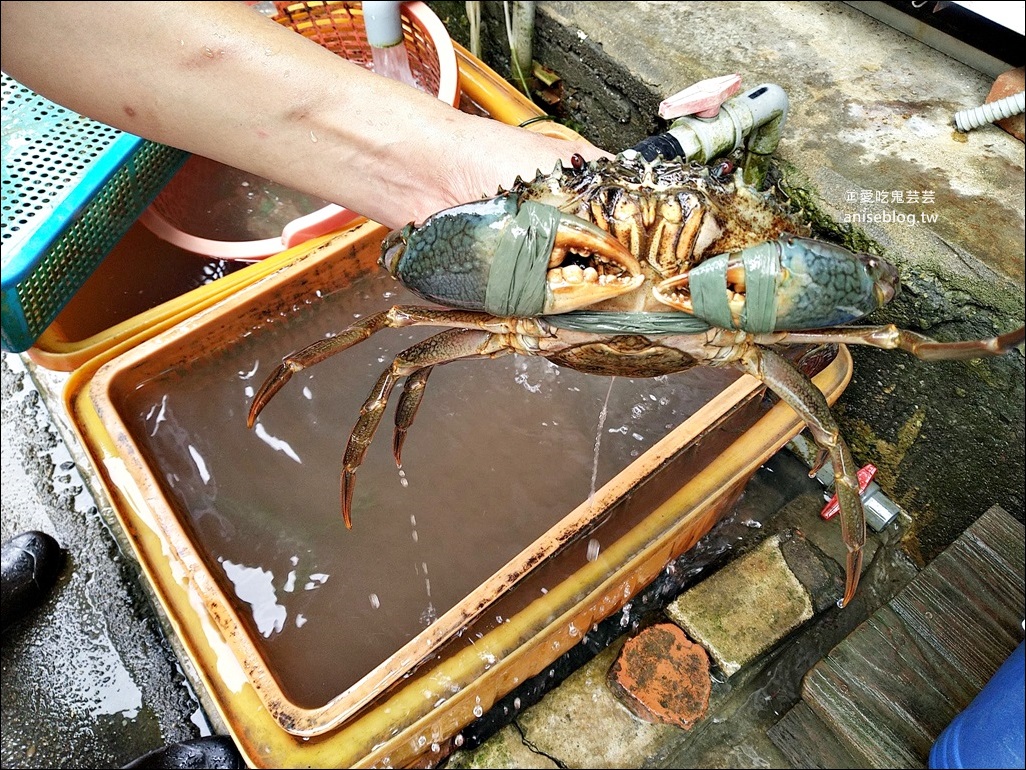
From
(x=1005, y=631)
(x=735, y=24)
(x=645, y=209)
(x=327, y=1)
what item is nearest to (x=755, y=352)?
(x=645, y=209)

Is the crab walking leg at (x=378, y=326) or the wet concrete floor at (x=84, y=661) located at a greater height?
the crab walking leg at (x=378, y=326)

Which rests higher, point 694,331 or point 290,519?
point 694,331

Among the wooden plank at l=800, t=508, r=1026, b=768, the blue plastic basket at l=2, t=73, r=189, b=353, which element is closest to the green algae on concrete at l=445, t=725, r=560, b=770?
the wooden plank at l=800, t=508, r=1026, b=768

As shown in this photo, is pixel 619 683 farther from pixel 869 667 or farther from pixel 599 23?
pixel 599 23

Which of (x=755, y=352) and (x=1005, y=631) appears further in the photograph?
(x=1005, y=631)

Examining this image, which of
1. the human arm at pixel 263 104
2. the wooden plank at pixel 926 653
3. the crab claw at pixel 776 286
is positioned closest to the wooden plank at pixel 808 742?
the wooden plank at pixel 926 653

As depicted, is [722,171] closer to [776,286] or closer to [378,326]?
[776,286]

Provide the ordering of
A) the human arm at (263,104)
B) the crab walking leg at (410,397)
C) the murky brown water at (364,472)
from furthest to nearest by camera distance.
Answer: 1. the murky brown water at (364,472)
2. the crab walking leg at (410,397)
3. the human arm at (263,104)

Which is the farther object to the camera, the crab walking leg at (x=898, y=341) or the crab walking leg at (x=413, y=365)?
the crab walking leg at (x=413, y=365)

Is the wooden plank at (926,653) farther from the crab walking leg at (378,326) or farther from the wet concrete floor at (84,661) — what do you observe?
the wet concrete floor at (84,661)
